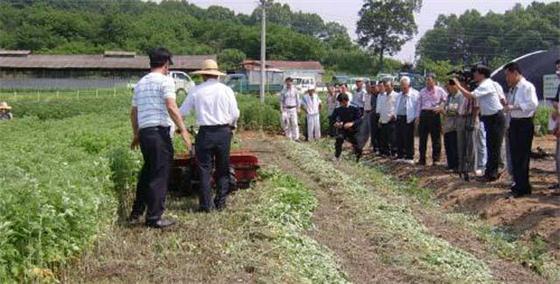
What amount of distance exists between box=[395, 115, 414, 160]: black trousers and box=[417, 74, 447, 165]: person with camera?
539 mm

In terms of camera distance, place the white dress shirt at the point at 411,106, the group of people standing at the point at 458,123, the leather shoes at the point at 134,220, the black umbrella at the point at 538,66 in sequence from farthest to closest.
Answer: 1. the black umbrella at the point at 538,66
2. the white dress shirt at the point at 411,106
3. the group of people standing at the point at 458,123
4. the leather shoes at the point at 134,220

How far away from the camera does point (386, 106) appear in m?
13.9

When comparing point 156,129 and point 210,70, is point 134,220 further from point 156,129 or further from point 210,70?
point 210,70

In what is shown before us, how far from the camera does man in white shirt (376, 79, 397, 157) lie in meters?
13.7

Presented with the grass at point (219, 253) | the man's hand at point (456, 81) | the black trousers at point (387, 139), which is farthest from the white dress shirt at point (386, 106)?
the grass at point (219, 253)

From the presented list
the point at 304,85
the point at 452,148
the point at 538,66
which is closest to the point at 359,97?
the point at 538,66

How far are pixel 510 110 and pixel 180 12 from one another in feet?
296

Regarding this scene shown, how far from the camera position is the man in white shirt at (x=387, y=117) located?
13.7 meters

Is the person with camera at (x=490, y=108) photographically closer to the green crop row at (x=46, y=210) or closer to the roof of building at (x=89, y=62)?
the green crop row at (x=46, y=210)

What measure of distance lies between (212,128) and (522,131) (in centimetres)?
396

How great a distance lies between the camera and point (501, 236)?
23.5 ft

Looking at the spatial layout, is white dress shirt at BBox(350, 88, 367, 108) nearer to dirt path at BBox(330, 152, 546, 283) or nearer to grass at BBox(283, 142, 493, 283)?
grass at BBox(283, 142, 493, 283)

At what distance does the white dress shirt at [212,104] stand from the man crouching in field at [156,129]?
69cm

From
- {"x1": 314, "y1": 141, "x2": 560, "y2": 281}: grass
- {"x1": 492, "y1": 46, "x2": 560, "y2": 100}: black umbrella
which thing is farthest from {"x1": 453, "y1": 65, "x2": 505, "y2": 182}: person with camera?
{"x1": 492, "y1": 46, "x2": 560, "y2": 100}: black umbrella
